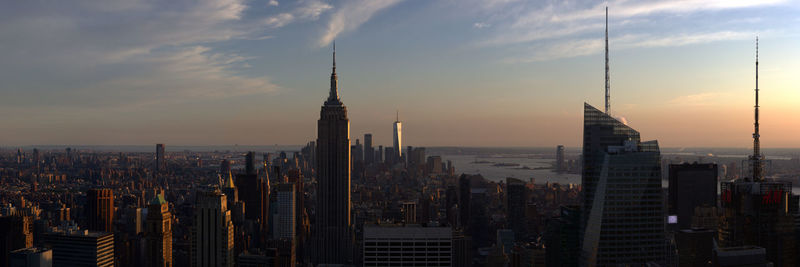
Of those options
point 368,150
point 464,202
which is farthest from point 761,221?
point 368,150

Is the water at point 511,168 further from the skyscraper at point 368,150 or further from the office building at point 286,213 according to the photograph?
the office building at point 286,213

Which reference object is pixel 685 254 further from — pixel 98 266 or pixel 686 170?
pixel 98 266

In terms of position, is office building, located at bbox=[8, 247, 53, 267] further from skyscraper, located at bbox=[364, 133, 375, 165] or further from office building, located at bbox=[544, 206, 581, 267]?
skyscraper, located at bbox=[364, 133, 375, 165]

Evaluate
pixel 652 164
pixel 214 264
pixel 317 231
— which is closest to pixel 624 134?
pixel 652 164

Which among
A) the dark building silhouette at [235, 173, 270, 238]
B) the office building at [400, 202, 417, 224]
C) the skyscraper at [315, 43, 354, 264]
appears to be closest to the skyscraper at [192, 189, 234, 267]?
the skyscraper at [315, 43, 354, 264]

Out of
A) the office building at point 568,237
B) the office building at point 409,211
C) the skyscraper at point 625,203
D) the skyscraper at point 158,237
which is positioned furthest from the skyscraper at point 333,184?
the skyscraper at point 625,203

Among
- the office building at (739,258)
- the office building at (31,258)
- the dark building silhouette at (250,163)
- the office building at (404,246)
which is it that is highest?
the dark building silhouette at (250,163)
